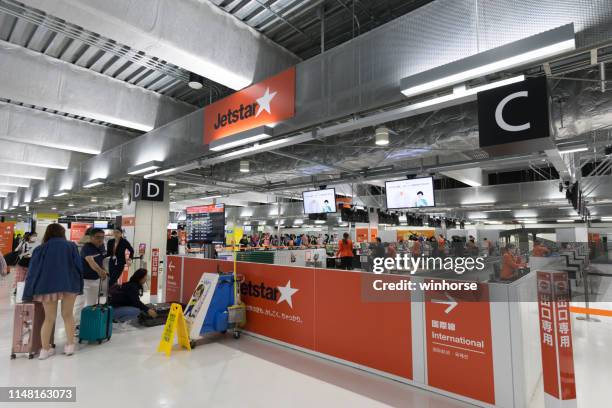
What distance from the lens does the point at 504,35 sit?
3.10 m

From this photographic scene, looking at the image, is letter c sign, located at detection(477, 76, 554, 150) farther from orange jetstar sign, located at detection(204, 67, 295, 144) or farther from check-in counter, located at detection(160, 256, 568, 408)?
orange jetstar sign, located at detection(204, 67, 295, 144)

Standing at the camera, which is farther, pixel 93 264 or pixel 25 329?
pixel 93 264

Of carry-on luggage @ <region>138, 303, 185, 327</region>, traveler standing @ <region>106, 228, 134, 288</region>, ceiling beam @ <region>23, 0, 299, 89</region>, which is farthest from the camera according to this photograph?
traveler standing @ <region>106, 228, 134, 288</region>

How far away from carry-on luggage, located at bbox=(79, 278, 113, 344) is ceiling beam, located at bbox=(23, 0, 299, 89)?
12.2ft

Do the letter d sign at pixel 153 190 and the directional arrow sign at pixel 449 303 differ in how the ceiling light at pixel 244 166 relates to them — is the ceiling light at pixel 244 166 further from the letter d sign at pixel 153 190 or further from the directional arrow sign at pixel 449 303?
the directional arrow sign at pixel 449 303

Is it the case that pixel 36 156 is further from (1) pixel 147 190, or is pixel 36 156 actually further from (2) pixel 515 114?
(2) pixel 515 114

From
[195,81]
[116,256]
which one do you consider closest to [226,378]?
[116,256]

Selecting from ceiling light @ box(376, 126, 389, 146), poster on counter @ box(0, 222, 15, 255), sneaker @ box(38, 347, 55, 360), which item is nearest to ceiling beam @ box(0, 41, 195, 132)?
sneaker @ box(38, 347, 55, 360)

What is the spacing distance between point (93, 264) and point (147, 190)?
4368 millimetres

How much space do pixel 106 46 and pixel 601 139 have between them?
28.4 feet

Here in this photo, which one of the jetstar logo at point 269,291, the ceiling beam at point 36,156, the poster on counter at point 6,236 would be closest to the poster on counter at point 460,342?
the jetstar logo at point 269,291

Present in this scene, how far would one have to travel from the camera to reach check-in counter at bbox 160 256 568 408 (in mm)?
3018

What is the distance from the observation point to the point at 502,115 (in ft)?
10.6

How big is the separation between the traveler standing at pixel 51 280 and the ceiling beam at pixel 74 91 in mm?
3104
